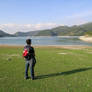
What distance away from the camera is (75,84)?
6059 millimetres

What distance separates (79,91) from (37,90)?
A: 1600 mm

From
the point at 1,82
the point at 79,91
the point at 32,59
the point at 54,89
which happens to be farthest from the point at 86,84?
the point at 1,82

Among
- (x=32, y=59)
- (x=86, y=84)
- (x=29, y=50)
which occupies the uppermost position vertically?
(x=29, y=50)

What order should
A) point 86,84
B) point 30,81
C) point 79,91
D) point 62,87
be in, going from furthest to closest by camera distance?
1. point 30,81
2. point 86,84
3. point 62,87
4. point 79,91

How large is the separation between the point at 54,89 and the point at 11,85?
6.10 feet

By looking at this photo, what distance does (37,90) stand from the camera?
5.33 m

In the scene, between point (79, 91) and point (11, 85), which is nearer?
point (79, 91)

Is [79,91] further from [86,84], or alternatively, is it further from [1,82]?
[1,82]

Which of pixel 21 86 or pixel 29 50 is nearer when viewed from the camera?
pixel 21 86

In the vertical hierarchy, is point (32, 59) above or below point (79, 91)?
above

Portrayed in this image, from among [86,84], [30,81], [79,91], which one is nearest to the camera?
[79,91]

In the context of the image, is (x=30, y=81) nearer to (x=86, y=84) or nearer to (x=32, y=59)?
(x=32, y=59)

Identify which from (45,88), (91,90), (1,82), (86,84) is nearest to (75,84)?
(86,84)

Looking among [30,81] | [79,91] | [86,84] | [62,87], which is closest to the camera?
[79,91]
